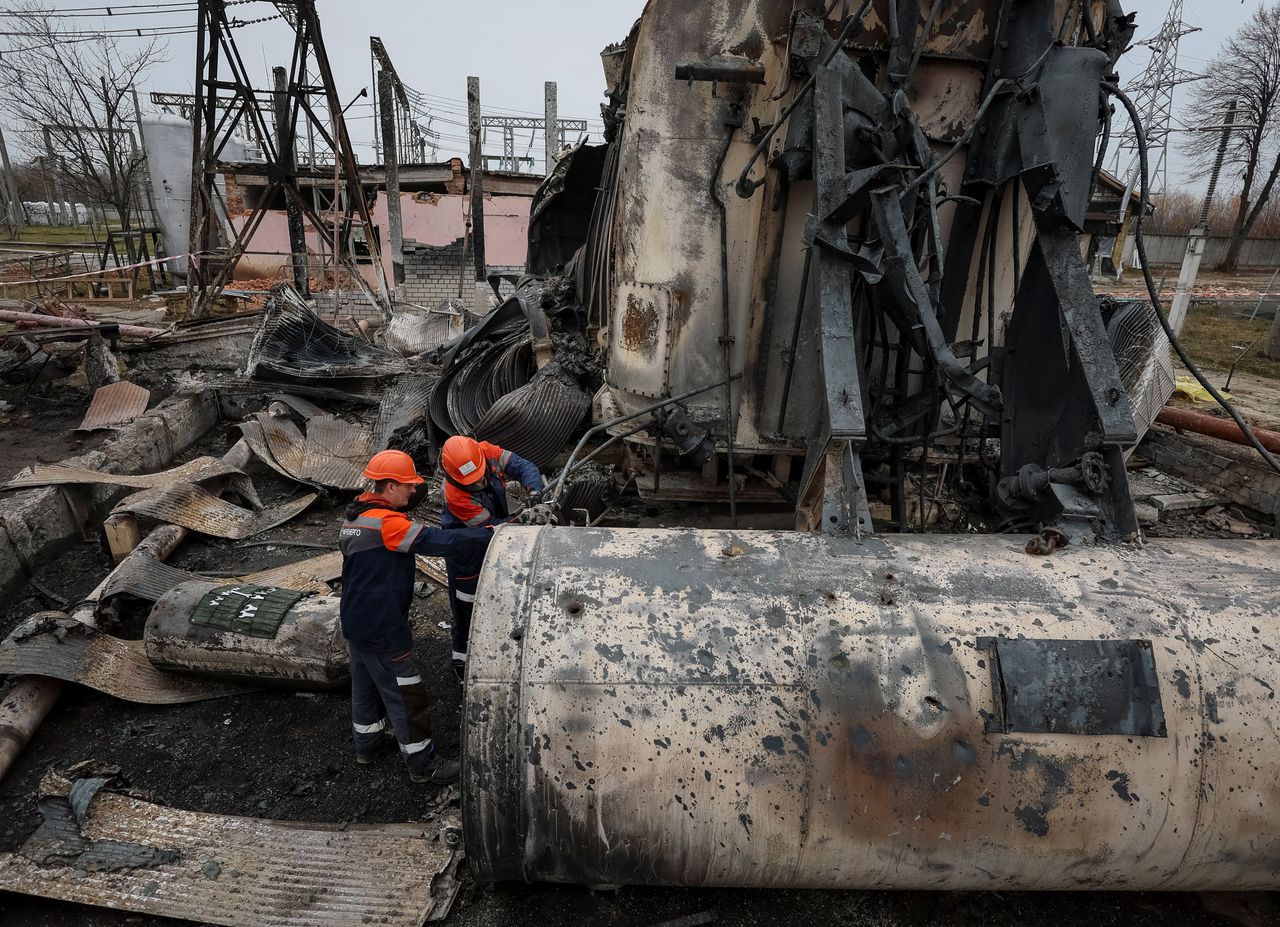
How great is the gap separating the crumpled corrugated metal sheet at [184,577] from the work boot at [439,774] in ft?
5.08

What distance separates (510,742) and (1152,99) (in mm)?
28655

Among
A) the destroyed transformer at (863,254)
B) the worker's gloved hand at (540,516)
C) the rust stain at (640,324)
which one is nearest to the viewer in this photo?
the destroyed transformer at (863,254)

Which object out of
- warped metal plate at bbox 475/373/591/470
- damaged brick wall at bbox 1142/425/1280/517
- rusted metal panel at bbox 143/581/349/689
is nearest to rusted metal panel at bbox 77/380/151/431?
warped metal plate at bbox 475/373/591/470

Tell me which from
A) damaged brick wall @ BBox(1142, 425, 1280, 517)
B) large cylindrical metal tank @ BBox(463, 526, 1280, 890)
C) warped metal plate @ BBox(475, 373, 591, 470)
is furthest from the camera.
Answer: damaged brick wall @ BBox(1142, 425, 1280, 517)

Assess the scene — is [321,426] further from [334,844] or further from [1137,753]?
[1137,753]

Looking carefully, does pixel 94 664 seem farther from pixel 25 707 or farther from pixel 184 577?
pixel 184 577

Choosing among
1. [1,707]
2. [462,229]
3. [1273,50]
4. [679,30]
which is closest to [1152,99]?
[1273,50]

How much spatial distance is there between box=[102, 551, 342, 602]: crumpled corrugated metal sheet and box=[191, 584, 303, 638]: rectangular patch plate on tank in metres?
0.38

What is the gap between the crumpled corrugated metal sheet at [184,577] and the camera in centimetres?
404

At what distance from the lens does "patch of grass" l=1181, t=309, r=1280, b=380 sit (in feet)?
35.4

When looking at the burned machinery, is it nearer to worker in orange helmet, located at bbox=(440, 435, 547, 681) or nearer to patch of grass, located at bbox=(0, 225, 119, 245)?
worker in orange helmet, located at bbox=(440, 435, 547, 681)

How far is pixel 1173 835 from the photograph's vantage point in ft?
6.22

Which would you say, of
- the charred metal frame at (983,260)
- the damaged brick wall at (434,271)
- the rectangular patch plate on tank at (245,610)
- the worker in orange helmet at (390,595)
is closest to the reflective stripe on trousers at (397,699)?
the worker in orange helmet at (390,595)

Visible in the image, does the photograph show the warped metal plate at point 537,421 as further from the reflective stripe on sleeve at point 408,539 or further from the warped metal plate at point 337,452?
the reflective stripe on sleeve at point 408,539
